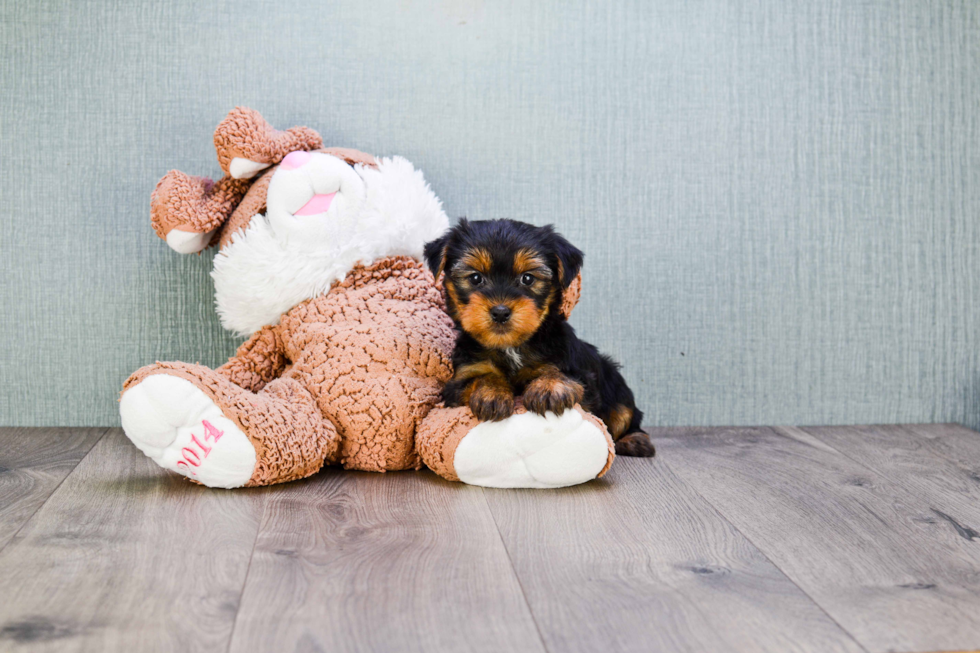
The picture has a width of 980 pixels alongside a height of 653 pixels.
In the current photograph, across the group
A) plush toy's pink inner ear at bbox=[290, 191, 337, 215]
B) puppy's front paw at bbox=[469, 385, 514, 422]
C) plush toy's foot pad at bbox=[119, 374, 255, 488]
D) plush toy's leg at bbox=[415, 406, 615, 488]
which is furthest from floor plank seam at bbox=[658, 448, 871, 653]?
plush toy's pink inner ear at bbox=[290, 191, 337, 215]

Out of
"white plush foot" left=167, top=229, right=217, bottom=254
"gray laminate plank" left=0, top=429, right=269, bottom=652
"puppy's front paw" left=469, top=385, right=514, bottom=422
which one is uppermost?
"white plush foot" left=167, top=229, right=217, bottom=254

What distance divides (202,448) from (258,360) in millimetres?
484

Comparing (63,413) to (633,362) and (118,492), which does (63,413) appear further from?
(633,362)

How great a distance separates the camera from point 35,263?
256cm

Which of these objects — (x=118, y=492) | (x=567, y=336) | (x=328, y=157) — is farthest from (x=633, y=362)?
(x=118, y=492)

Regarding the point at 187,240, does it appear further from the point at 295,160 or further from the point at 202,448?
the point at 202,448

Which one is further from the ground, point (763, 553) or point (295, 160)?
point (295, 160)

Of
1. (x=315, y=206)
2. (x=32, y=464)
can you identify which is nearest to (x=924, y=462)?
(x=315, y=206)

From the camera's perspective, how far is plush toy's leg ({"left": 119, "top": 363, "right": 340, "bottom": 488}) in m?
1.78

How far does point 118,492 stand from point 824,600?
156 centimetres

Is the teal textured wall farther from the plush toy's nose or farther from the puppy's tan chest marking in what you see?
the puppy's tan chest marking

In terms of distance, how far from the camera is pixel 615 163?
2686 mm

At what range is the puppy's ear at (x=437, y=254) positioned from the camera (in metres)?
1.99

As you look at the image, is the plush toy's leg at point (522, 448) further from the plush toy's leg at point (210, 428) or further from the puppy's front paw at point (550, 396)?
the plush toy's leg at point (210, 428)
